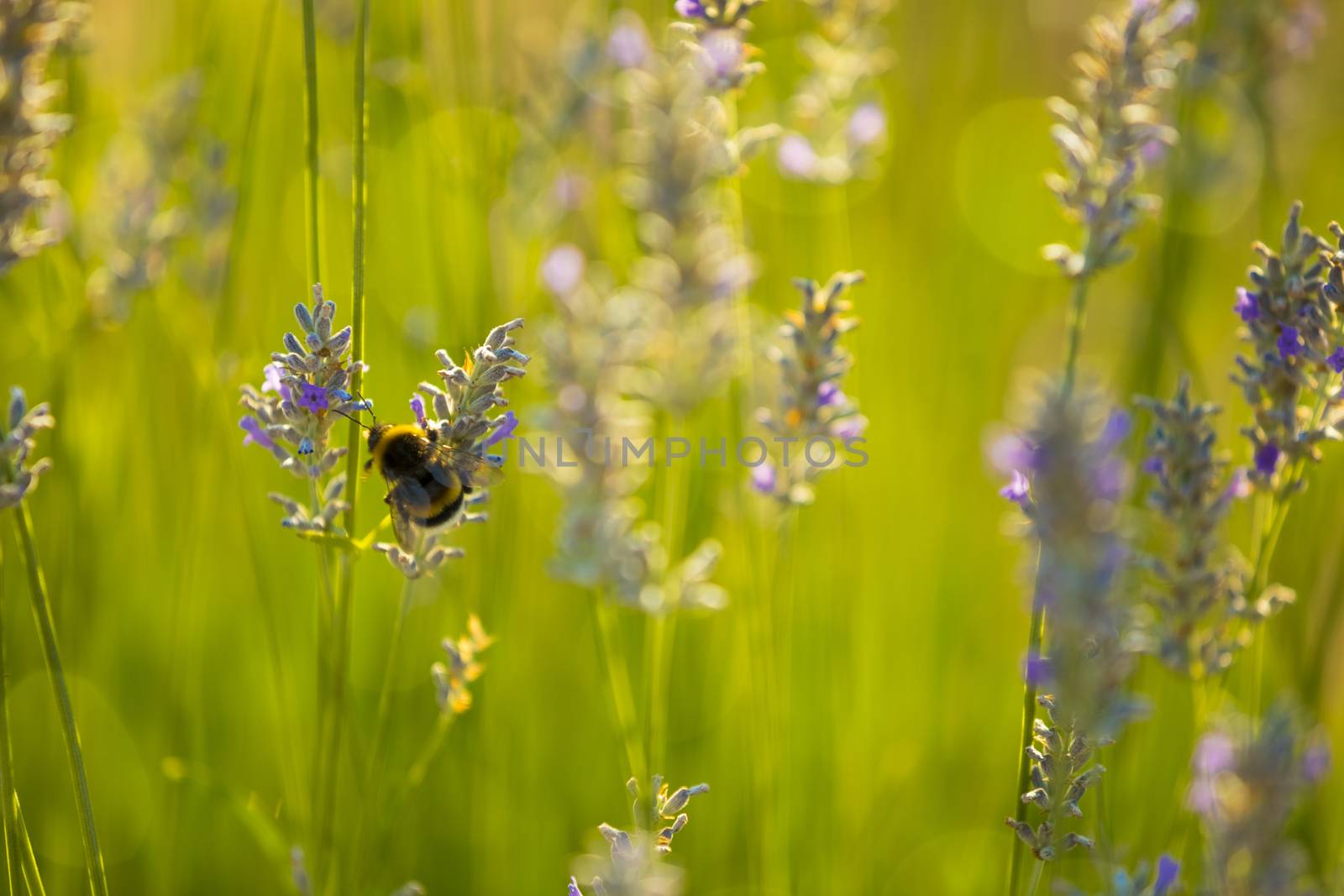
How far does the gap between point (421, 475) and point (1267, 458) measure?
1.00m

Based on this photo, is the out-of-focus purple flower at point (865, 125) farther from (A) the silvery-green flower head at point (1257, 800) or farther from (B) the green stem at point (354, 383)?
(A) the silvery-green flower head at point (1257, 800)

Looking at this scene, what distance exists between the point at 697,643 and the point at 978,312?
1.32 m

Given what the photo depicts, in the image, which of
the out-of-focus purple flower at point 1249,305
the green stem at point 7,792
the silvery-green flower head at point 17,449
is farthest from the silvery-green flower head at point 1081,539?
the green stem at point 7,792

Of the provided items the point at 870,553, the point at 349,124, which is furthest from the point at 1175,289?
the point at 349,124

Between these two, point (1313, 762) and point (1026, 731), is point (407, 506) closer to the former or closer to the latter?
point (1026, 731)

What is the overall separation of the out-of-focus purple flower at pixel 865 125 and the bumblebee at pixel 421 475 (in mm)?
1035

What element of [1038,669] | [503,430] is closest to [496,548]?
[503,430]

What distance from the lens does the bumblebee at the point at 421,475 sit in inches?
47.8

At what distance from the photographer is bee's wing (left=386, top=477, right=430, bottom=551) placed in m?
1.19

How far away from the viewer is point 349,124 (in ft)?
8.54

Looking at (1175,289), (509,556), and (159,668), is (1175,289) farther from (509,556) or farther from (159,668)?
(159,668)

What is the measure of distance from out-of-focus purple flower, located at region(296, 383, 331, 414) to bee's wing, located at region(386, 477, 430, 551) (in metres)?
0.18

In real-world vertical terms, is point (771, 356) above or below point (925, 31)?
below

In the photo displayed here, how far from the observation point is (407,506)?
1227mm
